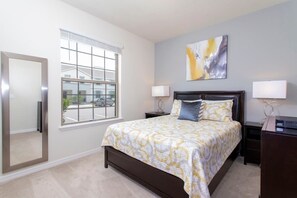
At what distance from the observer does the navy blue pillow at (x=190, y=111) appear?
9.07 feet

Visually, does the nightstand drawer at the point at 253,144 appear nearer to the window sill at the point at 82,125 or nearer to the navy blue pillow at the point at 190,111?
the navy blue pillow at the point at 190,111

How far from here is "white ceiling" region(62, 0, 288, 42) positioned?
2.55m

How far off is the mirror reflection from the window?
0.45 meters

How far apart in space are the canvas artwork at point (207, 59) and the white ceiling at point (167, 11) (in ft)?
1.33

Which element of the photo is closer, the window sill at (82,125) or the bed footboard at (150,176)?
the bed footboard at (150,176)

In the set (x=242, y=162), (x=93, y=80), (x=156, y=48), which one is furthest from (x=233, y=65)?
(x=93, y=80)

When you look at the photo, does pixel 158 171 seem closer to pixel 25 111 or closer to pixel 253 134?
pixel 253 134

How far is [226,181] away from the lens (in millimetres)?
2072

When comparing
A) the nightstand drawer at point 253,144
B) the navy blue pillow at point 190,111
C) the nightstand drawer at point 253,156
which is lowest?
the nightstand drawer at point 253,156

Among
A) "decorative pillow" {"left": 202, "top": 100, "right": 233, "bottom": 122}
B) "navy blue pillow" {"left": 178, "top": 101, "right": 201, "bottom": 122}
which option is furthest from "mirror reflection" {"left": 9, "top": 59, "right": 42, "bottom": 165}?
"decorative pillow" {"left": 202, "top": 100, "right": 233, "bottom": 122}

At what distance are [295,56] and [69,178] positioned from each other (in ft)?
13.0

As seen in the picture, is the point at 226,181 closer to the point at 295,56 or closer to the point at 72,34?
the point at 295,56

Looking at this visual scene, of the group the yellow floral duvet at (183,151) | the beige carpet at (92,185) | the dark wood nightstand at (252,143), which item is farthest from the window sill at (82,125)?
the dark wood nightstand at (252,143)

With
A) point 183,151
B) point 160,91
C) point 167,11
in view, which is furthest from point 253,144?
point 167,11
